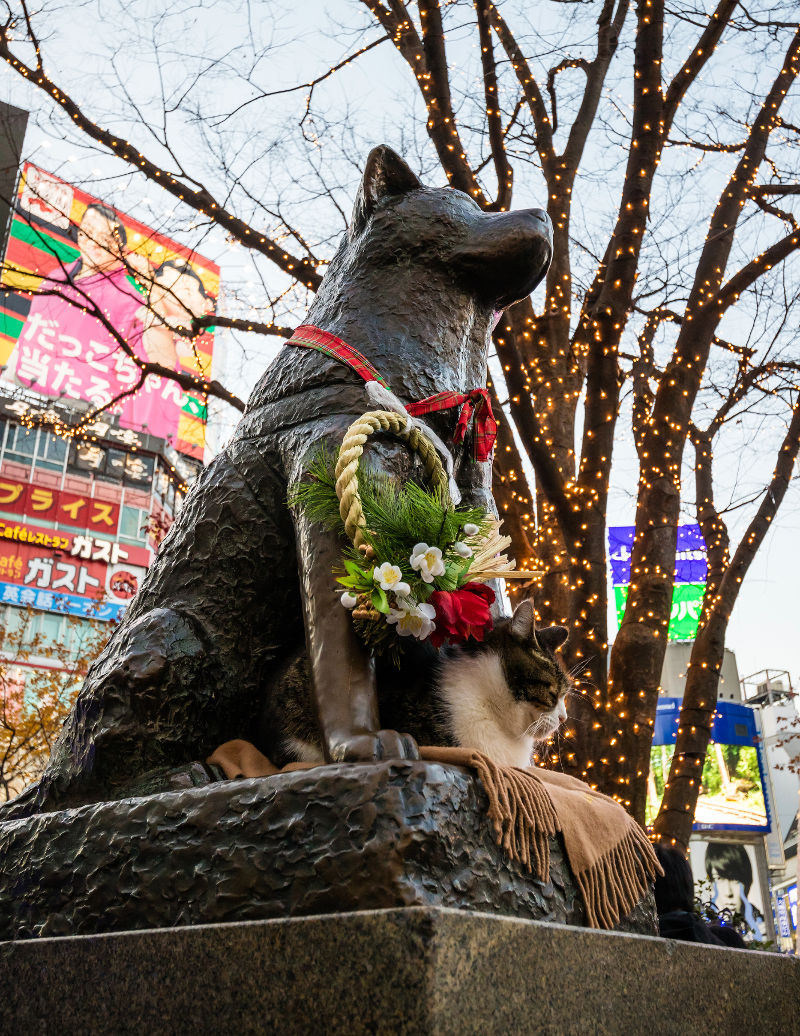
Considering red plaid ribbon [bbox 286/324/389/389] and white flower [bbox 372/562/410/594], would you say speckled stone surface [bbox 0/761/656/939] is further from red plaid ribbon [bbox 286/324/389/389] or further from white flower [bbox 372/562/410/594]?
red plaid ribbon [bbox 286/324/389/389]

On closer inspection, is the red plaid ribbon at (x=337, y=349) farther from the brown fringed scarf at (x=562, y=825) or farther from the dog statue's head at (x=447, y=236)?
the brown fringed scarf at (x=562, y=825)

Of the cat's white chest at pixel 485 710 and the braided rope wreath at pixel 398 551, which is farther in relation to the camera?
the cat's white chest at pixel 485 710

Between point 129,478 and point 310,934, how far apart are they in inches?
1092

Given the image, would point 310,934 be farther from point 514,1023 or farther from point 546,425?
point 546,425

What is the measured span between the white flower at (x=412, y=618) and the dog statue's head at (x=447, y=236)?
935 millimetres

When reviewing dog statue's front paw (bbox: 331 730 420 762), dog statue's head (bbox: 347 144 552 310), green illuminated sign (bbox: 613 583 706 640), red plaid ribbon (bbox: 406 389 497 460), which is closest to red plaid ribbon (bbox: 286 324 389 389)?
red plaid ribbon (bbox: 406 389 497 460)

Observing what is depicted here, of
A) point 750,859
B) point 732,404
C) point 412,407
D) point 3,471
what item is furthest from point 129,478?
point 412,407

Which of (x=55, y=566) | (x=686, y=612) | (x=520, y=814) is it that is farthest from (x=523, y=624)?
(x=55, y=566)

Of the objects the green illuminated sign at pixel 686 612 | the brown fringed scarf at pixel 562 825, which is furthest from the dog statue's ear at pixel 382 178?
the green illuminated sign at pixel 686 612

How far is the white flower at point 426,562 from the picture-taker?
59.7 inches

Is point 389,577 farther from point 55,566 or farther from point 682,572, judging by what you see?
point 55,566

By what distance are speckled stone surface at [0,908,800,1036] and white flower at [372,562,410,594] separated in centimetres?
54

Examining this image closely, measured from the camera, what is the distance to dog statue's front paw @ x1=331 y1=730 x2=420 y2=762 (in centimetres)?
135

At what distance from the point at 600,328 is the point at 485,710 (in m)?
4.57
